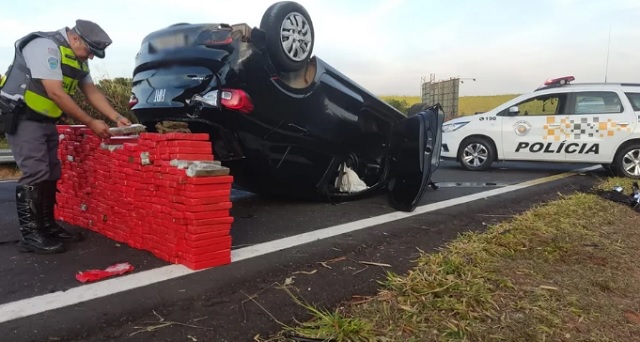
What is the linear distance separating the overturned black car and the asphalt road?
42cm

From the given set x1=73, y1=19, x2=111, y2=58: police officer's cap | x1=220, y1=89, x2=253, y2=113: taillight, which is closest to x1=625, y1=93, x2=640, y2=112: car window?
x1=220, y1=89, x2=253, y2=113: taillight

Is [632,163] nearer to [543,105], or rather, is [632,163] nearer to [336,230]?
[543,105]

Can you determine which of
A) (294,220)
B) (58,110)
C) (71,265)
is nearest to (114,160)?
(58,110)

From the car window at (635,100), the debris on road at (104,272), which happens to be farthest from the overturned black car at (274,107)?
the car window at (635,100)

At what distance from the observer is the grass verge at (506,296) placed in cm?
213

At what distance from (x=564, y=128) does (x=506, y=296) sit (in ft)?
23.4

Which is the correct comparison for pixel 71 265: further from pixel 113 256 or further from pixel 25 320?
pixel 25 320

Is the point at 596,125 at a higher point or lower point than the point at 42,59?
lower

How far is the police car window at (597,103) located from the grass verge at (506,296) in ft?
17.3

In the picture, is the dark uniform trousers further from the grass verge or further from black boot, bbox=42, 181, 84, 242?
the grass verge

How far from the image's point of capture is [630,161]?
27.0ft

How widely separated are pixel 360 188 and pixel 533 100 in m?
5.53

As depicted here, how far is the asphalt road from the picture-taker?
209 centimetres

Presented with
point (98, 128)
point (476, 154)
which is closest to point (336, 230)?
point (98, 128)
